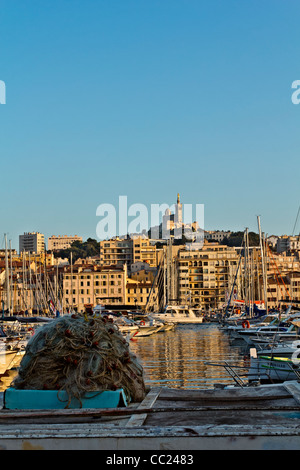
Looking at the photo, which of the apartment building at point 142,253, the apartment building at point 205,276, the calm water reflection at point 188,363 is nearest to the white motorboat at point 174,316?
the calm water reflection at point 188,363

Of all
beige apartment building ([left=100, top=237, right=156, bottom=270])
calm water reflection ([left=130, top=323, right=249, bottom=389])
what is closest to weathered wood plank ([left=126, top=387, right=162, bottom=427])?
calm water reflection ([left=130, top=323, right=249, bottom=389])

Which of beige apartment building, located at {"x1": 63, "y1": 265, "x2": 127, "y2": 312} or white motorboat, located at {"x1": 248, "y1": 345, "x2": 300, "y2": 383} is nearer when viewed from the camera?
white motorboat, located at {"x1": 248, "y1": 345, "x2": 300, "y2": 383}

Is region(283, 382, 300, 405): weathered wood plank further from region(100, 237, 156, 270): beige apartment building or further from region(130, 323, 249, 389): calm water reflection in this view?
region(100, 237, 156, 270): beige apartment building

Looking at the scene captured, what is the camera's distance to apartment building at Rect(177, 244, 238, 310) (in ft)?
477

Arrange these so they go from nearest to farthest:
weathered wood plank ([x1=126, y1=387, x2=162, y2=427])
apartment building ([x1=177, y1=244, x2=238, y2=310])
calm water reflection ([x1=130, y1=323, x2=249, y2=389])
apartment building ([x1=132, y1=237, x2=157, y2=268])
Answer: weathered wood plank ([x1=126, y1=387, x2=162, y2=427]) → calm water reflection ([x1=130, y1=323, x2=249, y2=389]) → apartment building ([x1=177, y1=244, x2=238, y2=310]) → apartment building ([x1=132, y1=237, x2=157, y2=268])

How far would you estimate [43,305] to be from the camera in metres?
91.4

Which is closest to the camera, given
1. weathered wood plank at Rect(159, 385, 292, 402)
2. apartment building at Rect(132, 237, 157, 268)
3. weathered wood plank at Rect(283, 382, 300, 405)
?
weathered wood plank at Rect(283, 382, 300, 405)

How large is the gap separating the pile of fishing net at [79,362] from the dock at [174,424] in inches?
15.5

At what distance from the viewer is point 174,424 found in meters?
6.07

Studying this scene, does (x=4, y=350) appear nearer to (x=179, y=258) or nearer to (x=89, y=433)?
(x=89, y=433)

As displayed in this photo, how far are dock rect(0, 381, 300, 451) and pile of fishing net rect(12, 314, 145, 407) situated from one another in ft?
1.29
